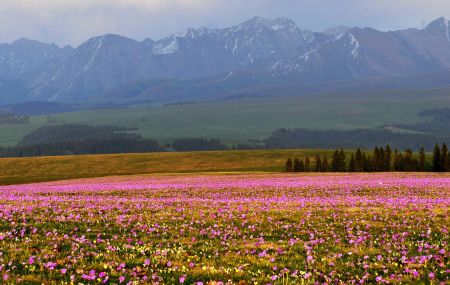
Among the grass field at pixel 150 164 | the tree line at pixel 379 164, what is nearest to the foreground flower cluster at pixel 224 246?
the tree line at pixel 379 164

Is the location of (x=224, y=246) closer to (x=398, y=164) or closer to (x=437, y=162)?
(x=398, y=164)

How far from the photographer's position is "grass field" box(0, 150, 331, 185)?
5566 inches

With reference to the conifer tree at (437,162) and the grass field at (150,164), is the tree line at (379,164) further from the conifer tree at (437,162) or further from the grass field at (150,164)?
the grass field at (150,164)

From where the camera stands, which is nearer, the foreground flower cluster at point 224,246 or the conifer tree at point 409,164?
the foreground flower cluster at point 224,246

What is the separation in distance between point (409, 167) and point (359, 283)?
398 feet

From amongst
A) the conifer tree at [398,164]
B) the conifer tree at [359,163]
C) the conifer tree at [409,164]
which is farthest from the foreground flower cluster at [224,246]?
the conifer tree at [409,164]

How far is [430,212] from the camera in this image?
2158 cm

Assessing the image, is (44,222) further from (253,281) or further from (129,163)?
(129,163)

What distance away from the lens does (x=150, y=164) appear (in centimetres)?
15700

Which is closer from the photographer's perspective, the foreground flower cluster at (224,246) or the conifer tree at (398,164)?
the foreground flower cluster at (224,246)

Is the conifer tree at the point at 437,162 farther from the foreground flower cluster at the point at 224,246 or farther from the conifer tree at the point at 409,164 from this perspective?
the foreground flower cluster at the point at 224,246

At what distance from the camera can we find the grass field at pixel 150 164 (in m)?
141

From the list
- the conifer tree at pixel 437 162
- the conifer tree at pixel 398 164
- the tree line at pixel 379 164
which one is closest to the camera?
the conifer tree at pixel 437 162

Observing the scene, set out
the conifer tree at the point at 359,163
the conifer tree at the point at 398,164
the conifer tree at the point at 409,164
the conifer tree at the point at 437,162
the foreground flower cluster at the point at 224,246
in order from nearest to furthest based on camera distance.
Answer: the foreground flower cluster at the point at 224,246 < the conifer tree at the point at 437,162 < the conifer tree at the point at 359,163 < the conifer tree at the point at 398,164 < the conifer tree at the point at 409,164
